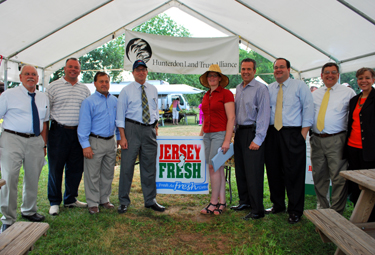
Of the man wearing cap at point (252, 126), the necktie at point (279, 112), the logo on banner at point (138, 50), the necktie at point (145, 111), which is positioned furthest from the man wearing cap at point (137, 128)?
the necktie at point (279, 112)

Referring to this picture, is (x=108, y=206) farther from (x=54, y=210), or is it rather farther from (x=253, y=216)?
(x=253, y=216)

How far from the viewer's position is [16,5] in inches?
130

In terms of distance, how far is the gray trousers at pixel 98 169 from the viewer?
333 cm

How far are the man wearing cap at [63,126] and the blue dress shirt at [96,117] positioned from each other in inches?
7.3

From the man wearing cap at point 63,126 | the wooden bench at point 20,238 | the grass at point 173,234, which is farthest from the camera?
the man wearing cap at point 63,126

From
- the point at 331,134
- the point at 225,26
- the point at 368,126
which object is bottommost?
the point at 331,134

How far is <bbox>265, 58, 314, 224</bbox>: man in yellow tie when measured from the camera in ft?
9.94

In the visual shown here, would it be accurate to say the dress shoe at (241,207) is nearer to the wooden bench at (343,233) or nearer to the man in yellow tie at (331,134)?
the man in yellow tie at (331,134)

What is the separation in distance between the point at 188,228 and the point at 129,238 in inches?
26.5

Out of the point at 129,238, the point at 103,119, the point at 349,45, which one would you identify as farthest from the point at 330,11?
the point at 129,238

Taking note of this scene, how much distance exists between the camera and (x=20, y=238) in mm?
1708

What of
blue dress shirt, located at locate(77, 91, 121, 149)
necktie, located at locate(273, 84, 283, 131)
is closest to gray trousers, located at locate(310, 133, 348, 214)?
necktie, located at locate(273, 84, 283, 131)

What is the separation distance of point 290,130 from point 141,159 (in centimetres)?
189

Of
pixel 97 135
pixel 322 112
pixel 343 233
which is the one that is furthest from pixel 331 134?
pixel 97 135
